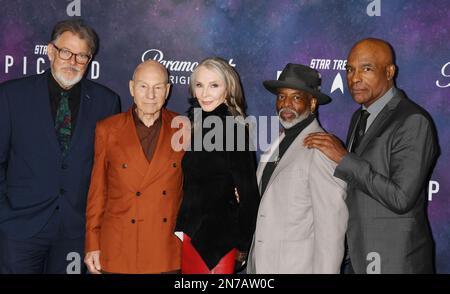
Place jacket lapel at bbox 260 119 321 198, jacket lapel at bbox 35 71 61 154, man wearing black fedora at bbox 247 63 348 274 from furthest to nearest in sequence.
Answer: jacket lapel at bbox 35 71 61 154 → jacket lapel at bbox 260 119 321 198 → man wearing black fedora at bbox 247 63 348 274

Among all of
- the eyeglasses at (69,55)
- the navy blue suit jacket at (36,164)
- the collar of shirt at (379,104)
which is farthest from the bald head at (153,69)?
the collar of shirt at (379,104)

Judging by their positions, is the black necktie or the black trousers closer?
the black necktie

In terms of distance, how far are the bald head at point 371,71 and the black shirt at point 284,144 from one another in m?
0.39

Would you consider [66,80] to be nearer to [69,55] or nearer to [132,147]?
[69,55]

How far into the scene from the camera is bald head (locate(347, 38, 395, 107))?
3773 mm

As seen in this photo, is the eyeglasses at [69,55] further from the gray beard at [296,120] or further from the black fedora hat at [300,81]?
the gray beard at [296,120]

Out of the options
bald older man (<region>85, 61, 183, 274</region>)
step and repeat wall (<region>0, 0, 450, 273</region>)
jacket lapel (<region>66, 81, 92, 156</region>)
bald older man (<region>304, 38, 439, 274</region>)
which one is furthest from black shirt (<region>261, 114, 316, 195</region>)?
step and repeat wall (<region>0, 0, 450, 273</region>)

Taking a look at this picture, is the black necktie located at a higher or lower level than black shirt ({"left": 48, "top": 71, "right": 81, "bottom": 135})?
lower

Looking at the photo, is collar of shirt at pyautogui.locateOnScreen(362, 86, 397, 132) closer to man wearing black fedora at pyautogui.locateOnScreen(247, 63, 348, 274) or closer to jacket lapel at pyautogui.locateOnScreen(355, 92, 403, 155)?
jacket lapel at pyautogui.locateOnScreen(355, 92, 403, 155)

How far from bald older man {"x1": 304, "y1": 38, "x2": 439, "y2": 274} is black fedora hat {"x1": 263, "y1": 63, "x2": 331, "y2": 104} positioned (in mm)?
266

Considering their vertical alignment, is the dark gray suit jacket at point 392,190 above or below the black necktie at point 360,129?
below

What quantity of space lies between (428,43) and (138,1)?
2619mm

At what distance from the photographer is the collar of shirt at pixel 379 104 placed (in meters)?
3.78

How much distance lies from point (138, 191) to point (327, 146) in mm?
1279
